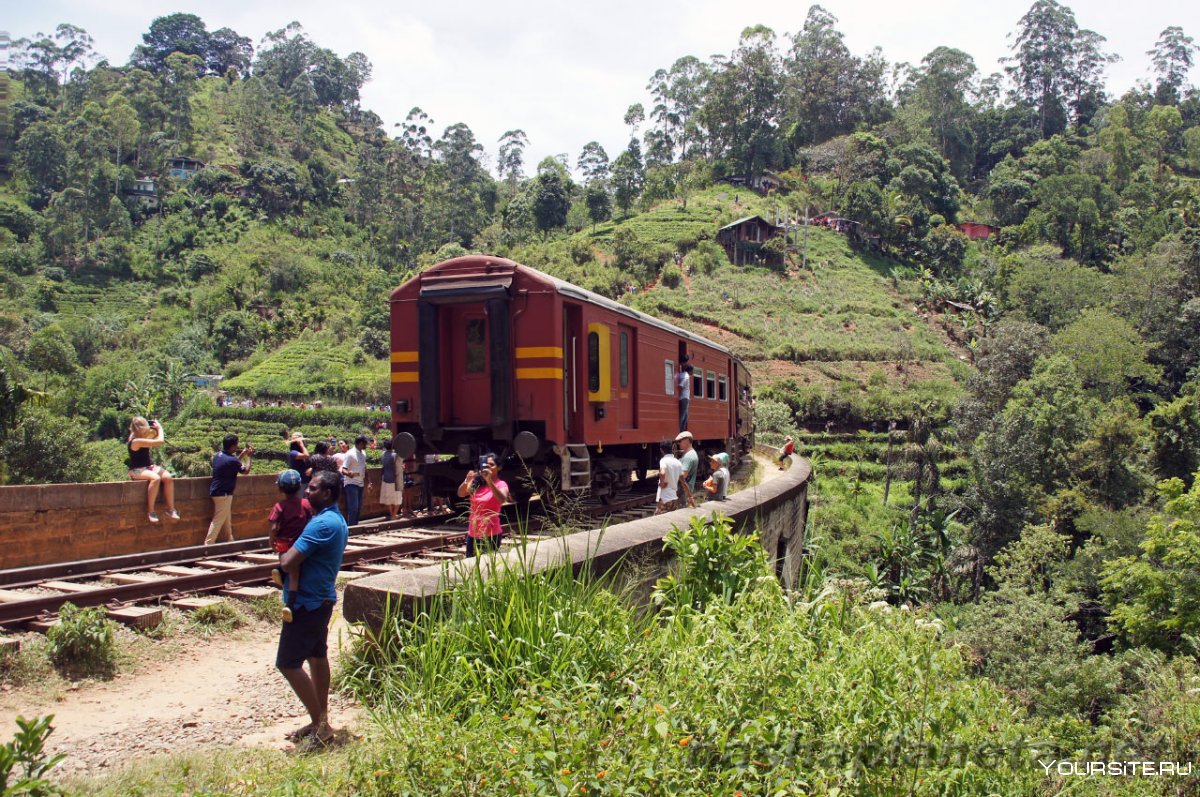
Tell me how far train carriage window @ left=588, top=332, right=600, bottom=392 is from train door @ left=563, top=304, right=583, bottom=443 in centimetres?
26

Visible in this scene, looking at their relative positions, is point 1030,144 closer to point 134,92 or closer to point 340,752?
point 134,92

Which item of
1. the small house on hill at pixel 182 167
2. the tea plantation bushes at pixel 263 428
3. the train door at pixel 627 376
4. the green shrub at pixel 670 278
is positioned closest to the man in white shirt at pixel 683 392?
the train door at pixel 627 376

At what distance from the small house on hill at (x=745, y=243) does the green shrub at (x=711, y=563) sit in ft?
231

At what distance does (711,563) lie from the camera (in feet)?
18.3

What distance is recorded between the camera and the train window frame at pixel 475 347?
11078mm

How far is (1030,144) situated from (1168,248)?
55.5 metres

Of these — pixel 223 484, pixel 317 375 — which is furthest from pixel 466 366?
pixel 317 375

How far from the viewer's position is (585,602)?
461 centimetres

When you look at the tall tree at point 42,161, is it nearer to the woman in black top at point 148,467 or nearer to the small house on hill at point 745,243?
the small house on hill at point 745,243

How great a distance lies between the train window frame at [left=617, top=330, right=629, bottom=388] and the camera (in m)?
12.0

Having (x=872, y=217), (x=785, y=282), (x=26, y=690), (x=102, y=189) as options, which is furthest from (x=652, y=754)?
(x=102, y=189)

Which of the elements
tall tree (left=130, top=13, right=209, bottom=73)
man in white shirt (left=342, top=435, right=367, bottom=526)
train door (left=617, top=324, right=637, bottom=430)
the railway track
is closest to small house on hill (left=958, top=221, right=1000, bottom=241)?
train door (left=617, top=324, right=637, bottom=430)

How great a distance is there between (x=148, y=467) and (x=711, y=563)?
22.8 feet

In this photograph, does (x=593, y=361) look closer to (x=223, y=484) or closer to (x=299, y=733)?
(x=223, y=484)
